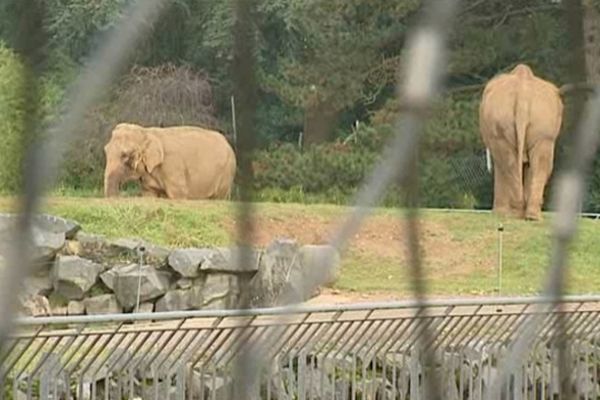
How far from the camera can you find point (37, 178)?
26 cm

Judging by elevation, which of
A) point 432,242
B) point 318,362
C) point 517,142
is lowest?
point 318,362

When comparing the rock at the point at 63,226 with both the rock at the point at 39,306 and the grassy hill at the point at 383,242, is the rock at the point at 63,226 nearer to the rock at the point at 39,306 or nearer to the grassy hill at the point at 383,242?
the grassy hill at the point at 383,242

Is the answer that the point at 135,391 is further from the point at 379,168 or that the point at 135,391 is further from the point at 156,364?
the point at 379,168

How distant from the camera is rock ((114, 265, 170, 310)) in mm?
5152

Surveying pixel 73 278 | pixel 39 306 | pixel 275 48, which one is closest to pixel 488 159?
pixel 73 278

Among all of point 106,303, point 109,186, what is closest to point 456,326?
point 106,303

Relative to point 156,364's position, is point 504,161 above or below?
above

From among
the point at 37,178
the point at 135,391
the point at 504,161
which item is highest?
the point at 504,161

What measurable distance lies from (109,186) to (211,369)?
9.98 feet

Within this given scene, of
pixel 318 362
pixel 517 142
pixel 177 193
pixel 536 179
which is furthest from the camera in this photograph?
pixel 177 193

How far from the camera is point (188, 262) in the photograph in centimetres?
525

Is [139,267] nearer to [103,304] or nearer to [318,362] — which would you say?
[103,304]

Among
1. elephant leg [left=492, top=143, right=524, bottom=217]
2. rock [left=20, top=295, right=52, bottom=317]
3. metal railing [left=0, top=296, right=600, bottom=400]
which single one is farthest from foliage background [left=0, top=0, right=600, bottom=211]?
Answer: elephant leg [left=492, top=143, right=524, bottom=217]

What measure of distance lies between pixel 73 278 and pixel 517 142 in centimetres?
179
